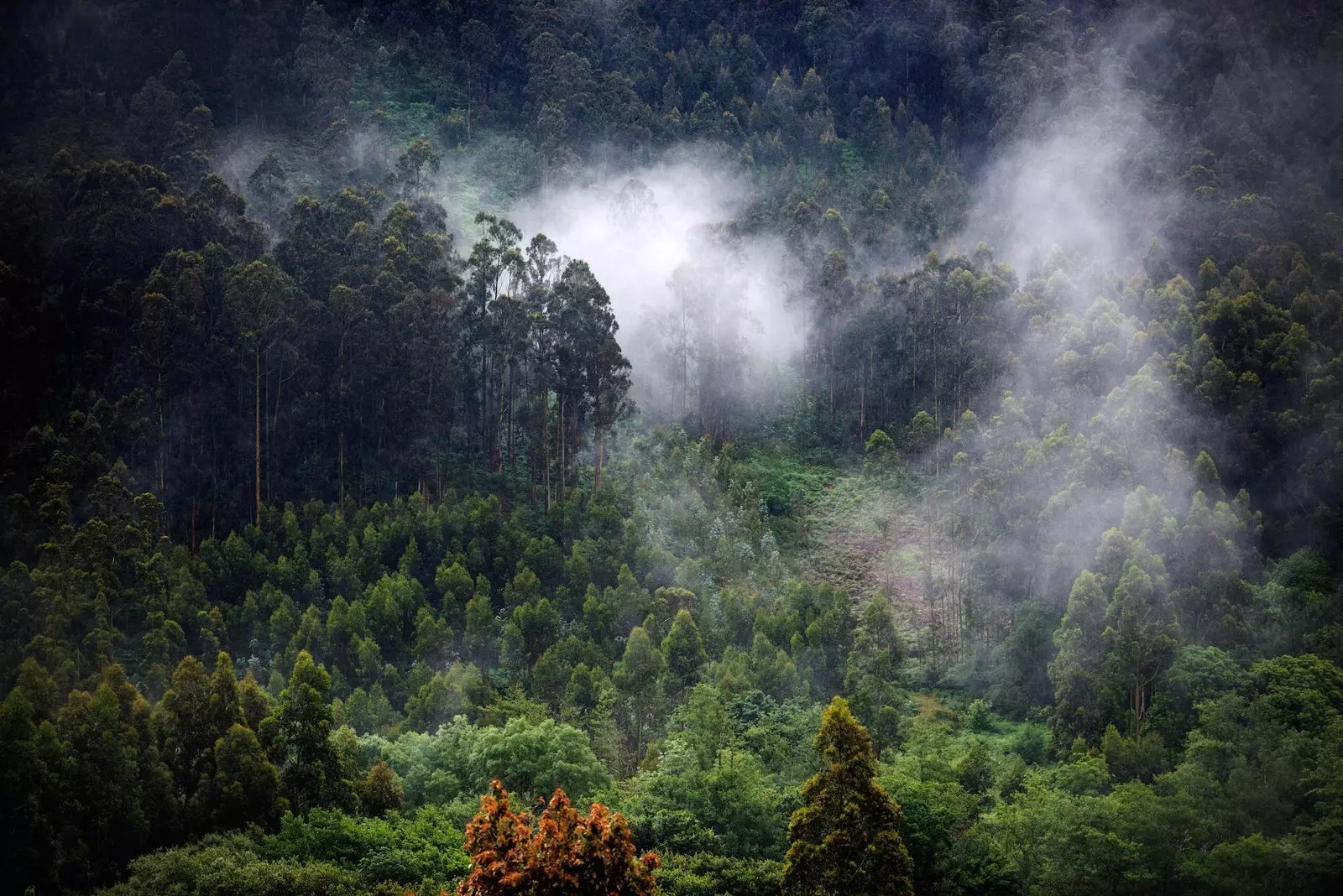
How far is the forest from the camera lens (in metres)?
43.9

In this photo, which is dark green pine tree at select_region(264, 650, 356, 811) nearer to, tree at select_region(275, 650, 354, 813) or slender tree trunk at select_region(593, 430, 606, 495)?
tree at select_region(275, 650, 354, 813)

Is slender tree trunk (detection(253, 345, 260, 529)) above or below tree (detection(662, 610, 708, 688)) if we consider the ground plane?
above

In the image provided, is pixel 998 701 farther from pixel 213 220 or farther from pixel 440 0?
pixel 440 0

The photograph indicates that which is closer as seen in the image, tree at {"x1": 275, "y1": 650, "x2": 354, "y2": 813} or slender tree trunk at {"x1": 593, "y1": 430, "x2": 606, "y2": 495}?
tree at {"x1": 275, "y1": 650, "x2": 354, "y2": 813}

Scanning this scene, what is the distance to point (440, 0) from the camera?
116125 mm

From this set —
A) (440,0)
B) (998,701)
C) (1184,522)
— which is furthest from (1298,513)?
(440,0)

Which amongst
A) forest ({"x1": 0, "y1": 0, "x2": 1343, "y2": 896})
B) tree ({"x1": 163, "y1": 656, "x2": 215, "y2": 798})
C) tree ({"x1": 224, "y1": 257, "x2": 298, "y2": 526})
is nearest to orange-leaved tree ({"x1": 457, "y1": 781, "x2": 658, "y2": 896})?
forest ({"x1": 0, "y1": 0, "x2": 1343, "y2": 896})

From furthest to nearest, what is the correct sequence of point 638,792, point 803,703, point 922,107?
point 922,107
point 803,703
point 638,792

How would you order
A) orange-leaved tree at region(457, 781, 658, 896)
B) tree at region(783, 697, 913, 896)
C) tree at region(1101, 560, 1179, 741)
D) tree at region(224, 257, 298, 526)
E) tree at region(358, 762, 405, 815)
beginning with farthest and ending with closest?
1. tree at region(224, 257, 298, 526)
2. tree at region(1101, 560, 1179, 741)
3. tree at region(358, 762, 405, 815)
4. tree at region(783, 697, 913, 896)
5. orange-leaved tree at region(457, 781, 658, 896)

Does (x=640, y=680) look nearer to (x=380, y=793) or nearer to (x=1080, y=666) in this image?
(x=380, y=793)

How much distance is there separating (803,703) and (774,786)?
7573mm

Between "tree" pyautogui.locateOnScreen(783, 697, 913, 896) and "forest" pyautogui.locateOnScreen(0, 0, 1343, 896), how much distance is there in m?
0.18

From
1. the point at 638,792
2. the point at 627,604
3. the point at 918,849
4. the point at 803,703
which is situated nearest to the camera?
the point at 918,849

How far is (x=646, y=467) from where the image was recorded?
2913 inches
